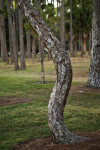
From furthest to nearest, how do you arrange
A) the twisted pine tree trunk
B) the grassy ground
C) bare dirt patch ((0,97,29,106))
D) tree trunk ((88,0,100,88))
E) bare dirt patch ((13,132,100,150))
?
tree trunk ((88,0,100,88)) → bare dirt patch ((0,97,29,106)) → the grassy ground → the twisted pine tree trunk → bare dirt patch ((13,132,100,150))

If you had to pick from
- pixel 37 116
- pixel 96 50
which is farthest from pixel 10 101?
pixel 96 50

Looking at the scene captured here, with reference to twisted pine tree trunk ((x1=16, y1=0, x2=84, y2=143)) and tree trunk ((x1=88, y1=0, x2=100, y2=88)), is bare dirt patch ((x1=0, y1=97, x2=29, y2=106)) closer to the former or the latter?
tree trunk ((x1=88, y1=0, x2=100, y2=88))

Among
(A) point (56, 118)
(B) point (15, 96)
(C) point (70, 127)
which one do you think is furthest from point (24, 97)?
(A) point (56, 118)

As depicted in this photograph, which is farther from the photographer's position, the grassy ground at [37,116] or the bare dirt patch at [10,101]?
the bare dirt patch at [10,101]

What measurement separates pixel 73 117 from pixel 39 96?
3818 mm

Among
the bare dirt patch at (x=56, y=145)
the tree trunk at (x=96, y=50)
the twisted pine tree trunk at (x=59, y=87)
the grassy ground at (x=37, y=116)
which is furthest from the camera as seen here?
the tree trunk at (x=96, y=50)

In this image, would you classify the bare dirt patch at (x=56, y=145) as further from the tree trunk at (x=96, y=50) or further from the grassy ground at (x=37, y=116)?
the tree trunk at (x=96, y=50)

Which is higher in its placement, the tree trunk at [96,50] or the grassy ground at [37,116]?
the tree trunk at [96,50]

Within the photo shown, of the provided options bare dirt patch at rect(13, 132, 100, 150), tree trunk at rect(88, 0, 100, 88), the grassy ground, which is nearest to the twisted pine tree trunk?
bare dirt patch at rect(13, 132, 100, 150)

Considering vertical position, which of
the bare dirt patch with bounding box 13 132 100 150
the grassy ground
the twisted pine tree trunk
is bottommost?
the grassy ground

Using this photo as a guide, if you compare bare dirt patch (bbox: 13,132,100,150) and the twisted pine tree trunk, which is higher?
the twisted pine tree trunk

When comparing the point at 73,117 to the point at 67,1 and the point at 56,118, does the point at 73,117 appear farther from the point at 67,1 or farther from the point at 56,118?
the point at 67,1

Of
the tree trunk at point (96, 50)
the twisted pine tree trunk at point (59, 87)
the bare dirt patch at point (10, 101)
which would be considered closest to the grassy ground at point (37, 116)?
the bare dirt patch at point (10, 101)

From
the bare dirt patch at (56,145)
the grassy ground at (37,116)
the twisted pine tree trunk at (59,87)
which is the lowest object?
the grassy ground at (37,116)
